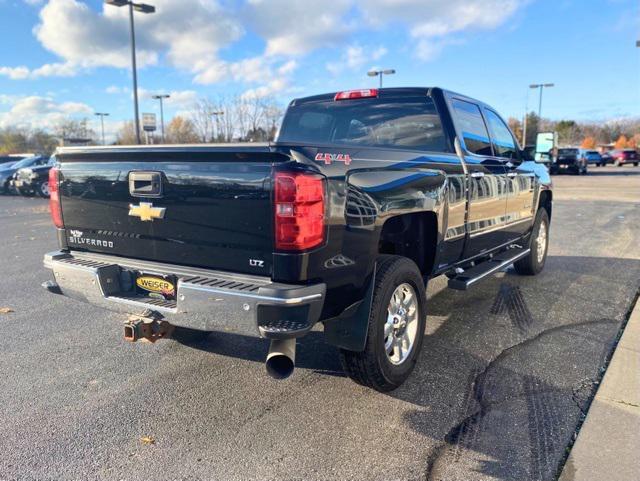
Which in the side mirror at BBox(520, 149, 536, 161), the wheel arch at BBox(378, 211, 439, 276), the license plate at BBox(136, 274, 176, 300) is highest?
the side mirror at BBox(520, 149, 536, 161)

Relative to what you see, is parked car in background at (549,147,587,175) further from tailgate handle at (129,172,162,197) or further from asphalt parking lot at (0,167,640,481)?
tailgate handle at (129,172,162,197)

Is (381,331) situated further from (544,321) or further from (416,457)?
(544,321)

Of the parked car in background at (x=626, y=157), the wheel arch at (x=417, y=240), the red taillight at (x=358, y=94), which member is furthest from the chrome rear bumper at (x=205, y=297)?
the parked car in background at (x=626, y=157)

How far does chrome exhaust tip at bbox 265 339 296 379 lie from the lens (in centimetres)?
277

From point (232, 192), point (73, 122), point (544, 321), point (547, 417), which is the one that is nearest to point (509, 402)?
point (547, 417)

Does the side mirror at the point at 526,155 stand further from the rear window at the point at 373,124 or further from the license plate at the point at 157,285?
the license plate at the point at 157,285

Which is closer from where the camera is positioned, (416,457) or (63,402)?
(416,457)

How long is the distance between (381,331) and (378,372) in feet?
0.85

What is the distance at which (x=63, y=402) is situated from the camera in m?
3.24

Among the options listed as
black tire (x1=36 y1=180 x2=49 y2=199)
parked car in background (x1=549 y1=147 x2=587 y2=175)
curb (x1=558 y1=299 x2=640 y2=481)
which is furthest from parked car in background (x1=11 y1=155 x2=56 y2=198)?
parked car in background (x1=549 y1=147 x2=587 y2=175)

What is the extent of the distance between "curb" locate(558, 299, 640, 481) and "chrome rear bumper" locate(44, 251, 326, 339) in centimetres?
155

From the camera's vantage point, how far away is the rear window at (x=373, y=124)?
4.47 m

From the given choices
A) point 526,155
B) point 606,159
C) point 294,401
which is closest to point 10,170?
point 526,155

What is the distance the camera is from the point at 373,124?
15.5 feet
